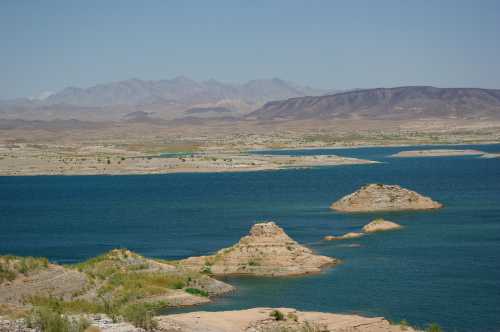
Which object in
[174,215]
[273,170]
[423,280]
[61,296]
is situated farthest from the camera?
[273,170]

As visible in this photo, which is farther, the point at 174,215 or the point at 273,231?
the point at 174,215

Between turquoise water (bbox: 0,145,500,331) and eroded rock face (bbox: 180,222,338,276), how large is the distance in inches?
56.0

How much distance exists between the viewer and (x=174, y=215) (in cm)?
8675

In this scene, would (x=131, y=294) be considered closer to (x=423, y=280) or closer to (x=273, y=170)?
(x=423, y=280)

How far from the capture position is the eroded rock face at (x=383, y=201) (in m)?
83.4

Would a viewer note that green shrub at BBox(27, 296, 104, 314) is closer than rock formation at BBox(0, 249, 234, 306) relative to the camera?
Yes

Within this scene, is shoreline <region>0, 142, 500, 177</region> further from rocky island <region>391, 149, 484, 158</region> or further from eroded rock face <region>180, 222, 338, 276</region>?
eroded rock face <region>180, 222, 338, 276</region>

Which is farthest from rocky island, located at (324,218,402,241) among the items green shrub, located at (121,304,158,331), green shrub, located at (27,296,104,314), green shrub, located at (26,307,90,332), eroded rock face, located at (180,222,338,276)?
green shrub, located at (26,307,90,332)

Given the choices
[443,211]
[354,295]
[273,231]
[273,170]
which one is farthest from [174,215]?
[273,170]

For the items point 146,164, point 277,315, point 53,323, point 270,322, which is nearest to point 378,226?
point 277,315

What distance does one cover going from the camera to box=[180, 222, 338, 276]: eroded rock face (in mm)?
52312

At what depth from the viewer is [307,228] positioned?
71375mm

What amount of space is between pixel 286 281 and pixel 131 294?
1096cm

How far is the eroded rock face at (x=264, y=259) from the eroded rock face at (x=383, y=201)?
93.9 ft
